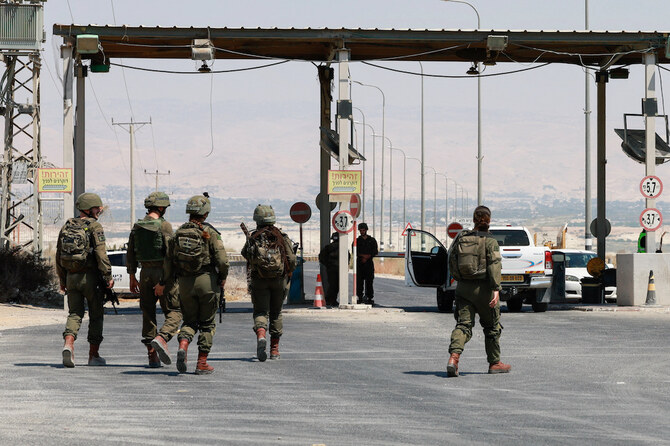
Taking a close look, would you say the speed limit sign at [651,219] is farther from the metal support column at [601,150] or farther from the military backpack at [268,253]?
the military backpack at [268,253]

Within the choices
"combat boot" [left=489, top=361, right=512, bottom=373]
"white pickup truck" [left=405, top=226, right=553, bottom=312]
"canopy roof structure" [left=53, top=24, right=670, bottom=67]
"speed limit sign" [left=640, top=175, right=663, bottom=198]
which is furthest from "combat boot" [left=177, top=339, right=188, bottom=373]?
"speed limit sign" [left=640, top=175, right=663, bottom=198]

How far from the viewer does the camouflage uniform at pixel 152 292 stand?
13.9 metres

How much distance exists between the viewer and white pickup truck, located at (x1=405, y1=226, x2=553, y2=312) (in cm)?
2581

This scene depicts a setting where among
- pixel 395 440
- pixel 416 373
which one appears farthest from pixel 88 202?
pixel 395 440

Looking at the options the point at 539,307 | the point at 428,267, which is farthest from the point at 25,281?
the point at 539,307

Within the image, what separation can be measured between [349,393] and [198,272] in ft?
8.44

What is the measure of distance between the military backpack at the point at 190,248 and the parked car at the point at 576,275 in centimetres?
1836

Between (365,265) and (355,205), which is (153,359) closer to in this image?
(355,205)

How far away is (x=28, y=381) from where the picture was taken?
42.1 feet

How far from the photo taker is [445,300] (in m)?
26.9

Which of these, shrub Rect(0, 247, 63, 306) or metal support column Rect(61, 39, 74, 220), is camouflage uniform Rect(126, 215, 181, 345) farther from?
shrub Rect(0, 247, 63, 306)

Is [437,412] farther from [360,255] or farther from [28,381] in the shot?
[360,255]

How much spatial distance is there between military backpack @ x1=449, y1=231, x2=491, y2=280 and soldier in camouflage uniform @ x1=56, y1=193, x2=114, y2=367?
392 centimetres

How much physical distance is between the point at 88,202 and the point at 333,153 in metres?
15.6
